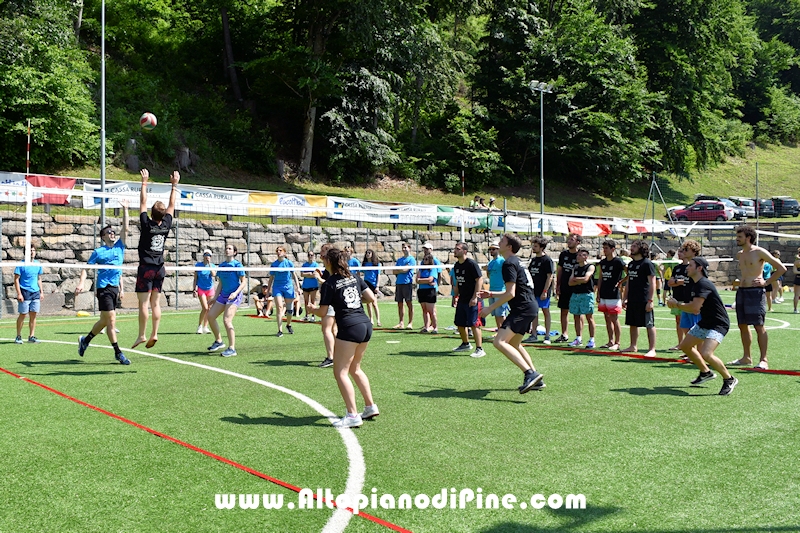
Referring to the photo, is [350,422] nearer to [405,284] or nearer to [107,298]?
[107,298]

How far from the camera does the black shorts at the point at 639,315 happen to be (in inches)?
452

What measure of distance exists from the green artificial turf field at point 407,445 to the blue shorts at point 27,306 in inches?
94.3

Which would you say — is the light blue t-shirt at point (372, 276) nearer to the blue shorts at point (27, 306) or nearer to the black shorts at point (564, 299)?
the black shorts at point (564, 299)

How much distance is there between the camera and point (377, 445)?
6055mm

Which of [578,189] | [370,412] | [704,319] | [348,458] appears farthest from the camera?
[578,189]

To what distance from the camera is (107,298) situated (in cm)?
984

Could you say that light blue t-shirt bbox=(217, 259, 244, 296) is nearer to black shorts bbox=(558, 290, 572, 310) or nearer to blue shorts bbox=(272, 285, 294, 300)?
blue shorts bbox=(272, 285, 294, 300)

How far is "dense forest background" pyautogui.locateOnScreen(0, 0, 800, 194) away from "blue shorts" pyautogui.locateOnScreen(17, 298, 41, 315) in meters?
16.4

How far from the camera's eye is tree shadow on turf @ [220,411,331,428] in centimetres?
677

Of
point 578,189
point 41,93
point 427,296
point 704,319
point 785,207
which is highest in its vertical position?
point 41,93

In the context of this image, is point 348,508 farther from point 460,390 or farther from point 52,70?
point 52,70

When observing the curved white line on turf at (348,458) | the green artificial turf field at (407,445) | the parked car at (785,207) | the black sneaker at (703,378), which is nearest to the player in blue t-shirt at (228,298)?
the green artificial turf field at (407,445)

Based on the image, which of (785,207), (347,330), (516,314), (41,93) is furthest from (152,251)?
(785,207)

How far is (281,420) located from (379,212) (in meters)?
19.2
